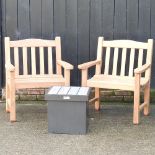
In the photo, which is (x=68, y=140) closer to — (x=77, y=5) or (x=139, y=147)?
(x=139, y=147)

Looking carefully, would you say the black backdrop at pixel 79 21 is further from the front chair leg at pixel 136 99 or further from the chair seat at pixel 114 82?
the front chair leg at pixel 136 99

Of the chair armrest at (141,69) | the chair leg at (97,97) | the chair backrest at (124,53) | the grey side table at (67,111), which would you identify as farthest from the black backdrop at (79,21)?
the grey side table at (67,111)

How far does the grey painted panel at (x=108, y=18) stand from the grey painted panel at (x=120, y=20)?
0.18ft

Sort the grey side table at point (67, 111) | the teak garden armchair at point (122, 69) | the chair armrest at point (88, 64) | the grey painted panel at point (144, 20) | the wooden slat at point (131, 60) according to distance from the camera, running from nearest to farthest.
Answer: the grey side table at point (67, 111), the teak garden armchair at point (122, 69), the chair armrest at point (88, 64), the wooden slat at point (131, 60), the grey painted panel at point (144, 20)

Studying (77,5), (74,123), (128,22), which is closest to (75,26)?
(77,5)

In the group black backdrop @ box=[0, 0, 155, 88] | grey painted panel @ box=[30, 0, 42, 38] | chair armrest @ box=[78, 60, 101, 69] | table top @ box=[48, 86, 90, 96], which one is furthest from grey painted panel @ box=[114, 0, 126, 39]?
table top @ box=[48, 86, 90, 96]

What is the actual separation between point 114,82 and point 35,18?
1597mm

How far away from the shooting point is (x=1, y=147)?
5.14 m

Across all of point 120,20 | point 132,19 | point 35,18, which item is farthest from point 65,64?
point 132,19

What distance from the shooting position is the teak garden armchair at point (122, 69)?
603 centimetres

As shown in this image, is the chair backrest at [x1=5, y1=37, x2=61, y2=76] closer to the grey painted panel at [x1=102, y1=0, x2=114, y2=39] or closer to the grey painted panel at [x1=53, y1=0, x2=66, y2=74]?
the grey painted panel at [x1=53, y1=0, x2=66, y2=74]

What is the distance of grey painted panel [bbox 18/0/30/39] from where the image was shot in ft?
22.5

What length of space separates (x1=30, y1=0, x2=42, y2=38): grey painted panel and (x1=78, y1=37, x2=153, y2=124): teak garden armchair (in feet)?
3.04

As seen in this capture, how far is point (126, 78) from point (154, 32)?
907 millimetres
